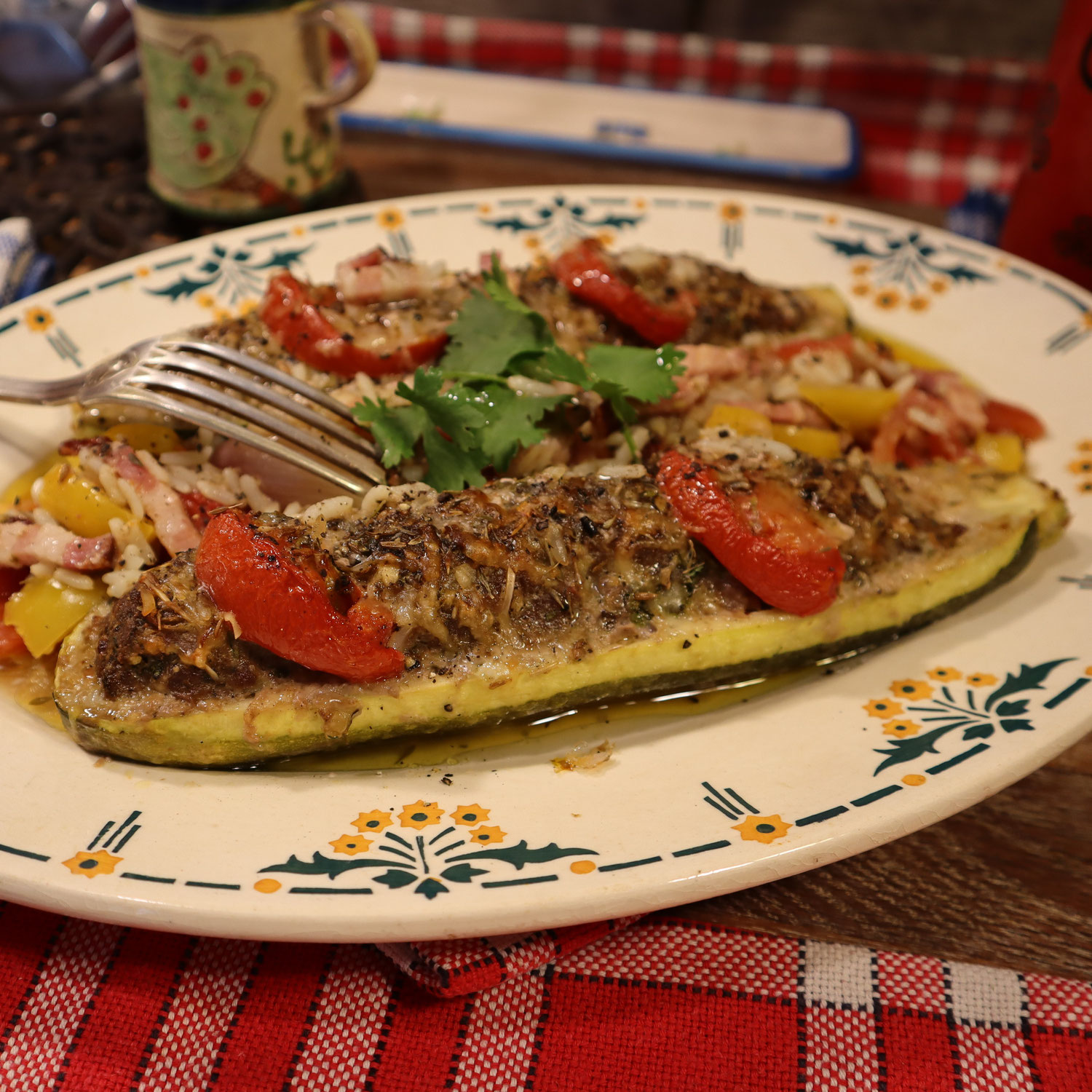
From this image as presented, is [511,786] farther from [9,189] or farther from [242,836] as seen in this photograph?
[9,189]

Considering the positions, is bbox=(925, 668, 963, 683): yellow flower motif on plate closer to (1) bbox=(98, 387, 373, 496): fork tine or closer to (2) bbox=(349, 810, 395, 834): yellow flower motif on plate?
(2) bbox=(349, 810, 395, 834): yellow flower motif on plate

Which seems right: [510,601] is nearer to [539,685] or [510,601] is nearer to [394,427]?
[539,685]

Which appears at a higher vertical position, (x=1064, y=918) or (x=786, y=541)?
(x=786, y=541)

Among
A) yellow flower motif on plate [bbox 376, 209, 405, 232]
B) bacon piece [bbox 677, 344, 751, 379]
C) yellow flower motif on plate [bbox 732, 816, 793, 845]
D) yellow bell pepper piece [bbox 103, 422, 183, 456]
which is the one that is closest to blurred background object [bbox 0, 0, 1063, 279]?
yellow flower motif on plate [bbox 376, 209, 405, 232]

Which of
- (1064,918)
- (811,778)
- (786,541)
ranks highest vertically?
(786,541)

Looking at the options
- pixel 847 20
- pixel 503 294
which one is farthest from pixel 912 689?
pixel 847 20

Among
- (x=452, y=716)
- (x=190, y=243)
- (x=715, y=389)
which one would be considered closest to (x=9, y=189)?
(x=190, y=243)

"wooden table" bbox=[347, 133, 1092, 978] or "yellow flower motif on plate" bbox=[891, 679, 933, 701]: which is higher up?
"yellow flower motif on plate" bbox=[891, 679, 933, 701]
